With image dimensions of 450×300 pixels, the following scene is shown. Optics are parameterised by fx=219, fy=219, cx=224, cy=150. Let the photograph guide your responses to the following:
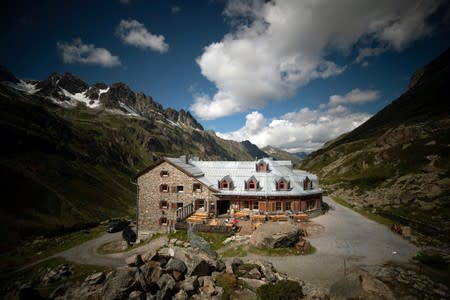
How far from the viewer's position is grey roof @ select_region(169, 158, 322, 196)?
3931cm

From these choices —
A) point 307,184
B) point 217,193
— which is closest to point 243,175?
point 217,193

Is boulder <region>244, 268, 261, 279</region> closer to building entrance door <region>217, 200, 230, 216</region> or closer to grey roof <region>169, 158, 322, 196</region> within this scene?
grey roof <region>169, 158, 322, 196</region>

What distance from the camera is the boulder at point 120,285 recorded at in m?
16.9

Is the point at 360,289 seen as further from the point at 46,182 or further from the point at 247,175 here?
the point at 46,182

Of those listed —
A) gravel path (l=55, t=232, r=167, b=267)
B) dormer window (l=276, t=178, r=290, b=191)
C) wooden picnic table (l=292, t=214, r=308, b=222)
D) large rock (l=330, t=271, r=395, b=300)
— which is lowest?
gravel path (l=55, t=232, r=167, b=267)

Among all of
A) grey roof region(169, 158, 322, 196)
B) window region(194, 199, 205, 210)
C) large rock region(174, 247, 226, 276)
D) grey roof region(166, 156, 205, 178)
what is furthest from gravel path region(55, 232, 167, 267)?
grey roof region(169, 158, 322, 196)

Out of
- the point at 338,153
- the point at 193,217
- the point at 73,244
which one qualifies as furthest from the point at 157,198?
the point at 338,153

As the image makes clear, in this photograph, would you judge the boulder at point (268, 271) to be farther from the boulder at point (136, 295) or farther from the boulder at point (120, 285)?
the boulder at point (120, 285)

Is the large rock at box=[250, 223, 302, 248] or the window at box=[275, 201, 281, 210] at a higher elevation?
the window at box=[275, 201, 281, 210]

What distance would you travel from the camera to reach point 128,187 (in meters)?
135

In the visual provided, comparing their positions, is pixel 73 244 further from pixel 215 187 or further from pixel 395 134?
pixel 395 134

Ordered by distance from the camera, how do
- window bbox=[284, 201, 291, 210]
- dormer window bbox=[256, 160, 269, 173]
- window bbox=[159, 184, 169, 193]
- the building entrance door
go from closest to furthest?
window bbox=[284, 201, 291, 210] < window bbox=[159, 184, 169, 193] < the building entrance door < dormer window bbox=[256, 160, 269, 173]

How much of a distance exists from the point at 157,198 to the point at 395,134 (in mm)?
123377

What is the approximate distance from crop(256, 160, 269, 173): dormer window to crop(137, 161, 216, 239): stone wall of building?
10589 millimetres
